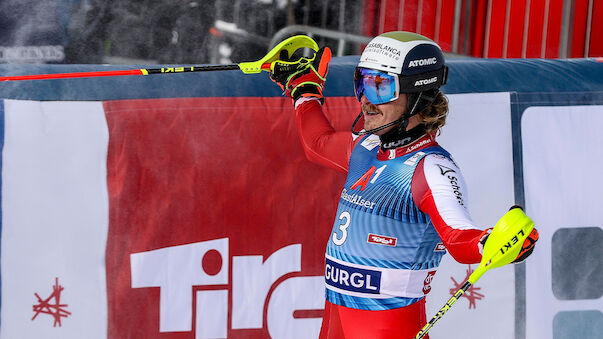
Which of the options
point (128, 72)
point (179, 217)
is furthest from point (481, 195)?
point (128, 72)

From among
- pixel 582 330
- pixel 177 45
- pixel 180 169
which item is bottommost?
pixel 582 330

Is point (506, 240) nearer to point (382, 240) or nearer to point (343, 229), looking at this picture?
point (382, 240)

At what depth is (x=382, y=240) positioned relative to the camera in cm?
313

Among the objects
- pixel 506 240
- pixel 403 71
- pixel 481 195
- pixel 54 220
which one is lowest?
pixel 506 240

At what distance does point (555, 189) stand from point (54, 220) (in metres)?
2.45

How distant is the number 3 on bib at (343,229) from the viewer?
3.22 meters

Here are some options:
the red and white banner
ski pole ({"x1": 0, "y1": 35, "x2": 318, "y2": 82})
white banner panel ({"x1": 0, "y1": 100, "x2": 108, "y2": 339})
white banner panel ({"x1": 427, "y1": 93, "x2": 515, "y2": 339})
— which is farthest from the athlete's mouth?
white banner panel ({"x1": 0, "y1": 100, "x2": 108, "y2": 339})

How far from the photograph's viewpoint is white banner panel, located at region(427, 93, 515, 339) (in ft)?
13.6

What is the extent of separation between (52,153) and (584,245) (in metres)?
2.66

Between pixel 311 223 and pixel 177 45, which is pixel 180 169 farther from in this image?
pixel 177 45

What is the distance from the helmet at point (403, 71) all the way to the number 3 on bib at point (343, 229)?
348 mm

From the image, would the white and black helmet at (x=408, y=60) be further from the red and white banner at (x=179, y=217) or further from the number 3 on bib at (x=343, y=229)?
the red and white banner at (x=179, y=217)

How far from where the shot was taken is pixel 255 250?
399cm

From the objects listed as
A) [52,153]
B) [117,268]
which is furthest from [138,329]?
[52,153]
